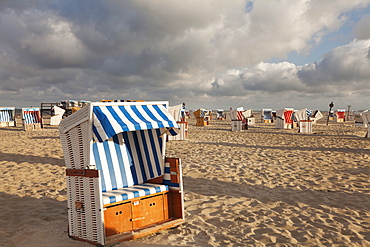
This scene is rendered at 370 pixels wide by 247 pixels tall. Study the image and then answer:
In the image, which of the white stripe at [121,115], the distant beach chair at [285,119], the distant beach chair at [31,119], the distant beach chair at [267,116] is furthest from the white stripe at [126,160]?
the distant beach chair at [267,116]

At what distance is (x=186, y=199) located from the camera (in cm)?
552

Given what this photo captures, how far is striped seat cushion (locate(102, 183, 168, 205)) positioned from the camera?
3.74 meters

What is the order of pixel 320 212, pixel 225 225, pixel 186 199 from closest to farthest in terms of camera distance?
1. pixel 225 225
2. pixel 320 212
3. pixel 186 199

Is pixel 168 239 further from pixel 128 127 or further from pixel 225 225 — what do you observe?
pixel 128 127

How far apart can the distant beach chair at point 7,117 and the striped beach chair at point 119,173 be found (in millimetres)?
27819

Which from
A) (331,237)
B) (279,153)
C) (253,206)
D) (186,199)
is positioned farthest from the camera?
(279,153)

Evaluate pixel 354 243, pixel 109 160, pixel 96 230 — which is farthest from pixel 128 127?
pixel 354 243

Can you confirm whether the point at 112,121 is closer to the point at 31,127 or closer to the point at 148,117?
the point at 148,117

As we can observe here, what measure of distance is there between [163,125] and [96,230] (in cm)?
164

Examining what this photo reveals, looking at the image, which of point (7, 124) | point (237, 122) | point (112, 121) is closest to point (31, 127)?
point (7, 124)

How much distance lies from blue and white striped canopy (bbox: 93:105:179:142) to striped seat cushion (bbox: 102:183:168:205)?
0.81 m

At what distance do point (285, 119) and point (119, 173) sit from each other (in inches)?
862

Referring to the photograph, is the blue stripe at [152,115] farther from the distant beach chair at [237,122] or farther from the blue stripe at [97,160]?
the distant beach chair at [237,122]

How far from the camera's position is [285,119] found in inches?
945
